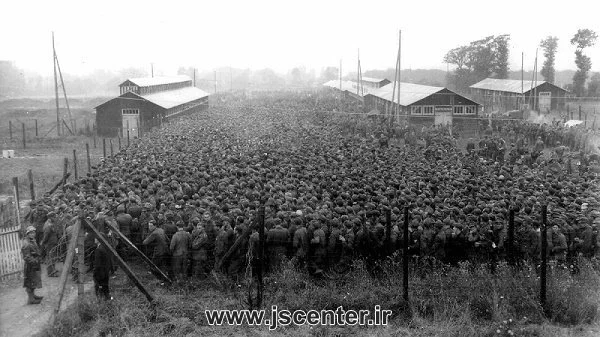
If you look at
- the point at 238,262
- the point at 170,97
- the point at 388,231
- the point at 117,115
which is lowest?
the point at 238,262

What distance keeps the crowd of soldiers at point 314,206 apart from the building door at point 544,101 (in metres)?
27.1

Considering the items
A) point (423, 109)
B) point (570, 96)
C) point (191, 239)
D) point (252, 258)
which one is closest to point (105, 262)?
point (191, 239)

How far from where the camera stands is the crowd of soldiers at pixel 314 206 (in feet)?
36.8

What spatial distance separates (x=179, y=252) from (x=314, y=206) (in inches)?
148

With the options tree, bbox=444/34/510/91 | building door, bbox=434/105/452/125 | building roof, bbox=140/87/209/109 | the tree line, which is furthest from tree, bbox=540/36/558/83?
building roof, bbox=140/87/209/109

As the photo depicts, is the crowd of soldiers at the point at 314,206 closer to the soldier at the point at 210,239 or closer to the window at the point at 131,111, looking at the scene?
the soldier at the point at 210,239

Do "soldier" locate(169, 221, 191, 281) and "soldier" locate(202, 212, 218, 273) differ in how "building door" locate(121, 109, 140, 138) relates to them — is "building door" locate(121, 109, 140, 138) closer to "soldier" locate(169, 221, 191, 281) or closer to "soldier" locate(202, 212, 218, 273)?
"soldier" locate(202, 212, 218, 273)

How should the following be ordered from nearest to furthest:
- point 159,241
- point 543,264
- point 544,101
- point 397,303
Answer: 1. point 543,264
2. point 397,303
3. point 159,241
4. point 544,101

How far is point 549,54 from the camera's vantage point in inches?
2360

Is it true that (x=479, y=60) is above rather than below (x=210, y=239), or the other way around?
above

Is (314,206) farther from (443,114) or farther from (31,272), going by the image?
(443,114)

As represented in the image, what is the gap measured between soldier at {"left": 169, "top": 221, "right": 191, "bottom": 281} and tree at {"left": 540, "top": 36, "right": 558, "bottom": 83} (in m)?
56.9

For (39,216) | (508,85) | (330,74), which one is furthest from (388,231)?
(330,74)

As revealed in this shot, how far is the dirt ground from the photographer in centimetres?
930
